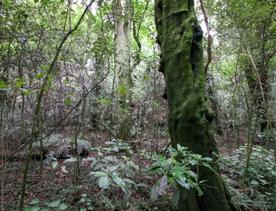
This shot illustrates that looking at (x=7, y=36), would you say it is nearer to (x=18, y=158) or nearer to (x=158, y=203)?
(x=18, y=158)

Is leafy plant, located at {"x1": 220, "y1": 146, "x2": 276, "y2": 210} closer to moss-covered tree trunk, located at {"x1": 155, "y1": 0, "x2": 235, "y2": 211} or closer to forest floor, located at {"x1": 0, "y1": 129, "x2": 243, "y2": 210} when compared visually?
moss-covered tree trunk, located at {"x1": 155, "y1": 0, "x2": 235, "y2": 211}

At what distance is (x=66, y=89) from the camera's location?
6258 millimetres

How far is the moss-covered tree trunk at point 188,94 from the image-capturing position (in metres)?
3.14

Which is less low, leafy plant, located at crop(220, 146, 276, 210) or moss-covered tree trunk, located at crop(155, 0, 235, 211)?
moss-covered tree trunk, located at crop(155, 0, 235, 211)

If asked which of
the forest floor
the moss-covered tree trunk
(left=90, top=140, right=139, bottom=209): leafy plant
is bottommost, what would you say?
the forest floor

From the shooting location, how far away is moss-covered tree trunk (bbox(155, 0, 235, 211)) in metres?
3.14

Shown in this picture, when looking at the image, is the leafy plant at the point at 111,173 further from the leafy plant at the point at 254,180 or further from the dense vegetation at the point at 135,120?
the leafy plant at the point at 254,180

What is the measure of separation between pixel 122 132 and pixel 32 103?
1.85 metres

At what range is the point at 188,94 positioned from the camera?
325 cm

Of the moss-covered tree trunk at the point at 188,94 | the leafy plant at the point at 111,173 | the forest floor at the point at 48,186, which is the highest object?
the moss-covered tree trunk at the point at 188,94

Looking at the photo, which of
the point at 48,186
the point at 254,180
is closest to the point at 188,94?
the point at 254,180

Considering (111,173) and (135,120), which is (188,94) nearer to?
(111,173)

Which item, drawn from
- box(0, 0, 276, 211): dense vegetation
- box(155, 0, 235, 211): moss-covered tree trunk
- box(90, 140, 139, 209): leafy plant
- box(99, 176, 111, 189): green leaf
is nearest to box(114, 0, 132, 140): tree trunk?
box(0, 0, 276, 211): dense vegetation

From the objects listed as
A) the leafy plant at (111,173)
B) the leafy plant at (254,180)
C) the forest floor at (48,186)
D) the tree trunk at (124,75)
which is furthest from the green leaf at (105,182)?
the tree trunk at (124,75)
